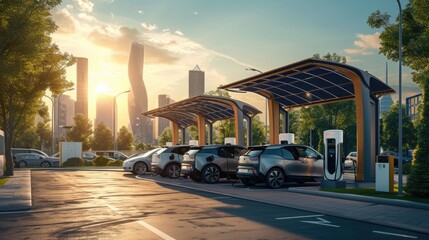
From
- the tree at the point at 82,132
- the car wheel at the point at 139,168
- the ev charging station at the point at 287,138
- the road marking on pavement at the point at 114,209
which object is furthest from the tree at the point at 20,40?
the tree at the point at 82,132

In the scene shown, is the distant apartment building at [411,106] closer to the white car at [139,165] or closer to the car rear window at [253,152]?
the white car at [139,165]

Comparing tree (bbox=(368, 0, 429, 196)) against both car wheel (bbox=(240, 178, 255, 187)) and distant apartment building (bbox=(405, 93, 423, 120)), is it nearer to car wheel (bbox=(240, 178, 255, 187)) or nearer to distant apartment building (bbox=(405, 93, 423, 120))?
car wheel (bbox=(240, 178, 255, 187))

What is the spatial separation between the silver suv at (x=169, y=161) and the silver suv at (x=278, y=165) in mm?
6710

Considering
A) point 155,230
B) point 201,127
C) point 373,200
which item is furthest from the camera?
point 201,127

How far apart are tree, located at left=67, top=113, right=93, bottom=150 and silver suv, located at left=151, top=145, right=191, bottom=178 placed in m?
63.7

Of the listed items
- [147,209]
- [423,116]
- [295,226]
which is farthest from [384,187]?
[147,209]

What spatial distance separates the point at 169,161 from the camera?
24.8 metres

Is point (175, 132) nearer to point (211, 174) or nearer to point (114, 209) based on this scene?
point (211, 174)

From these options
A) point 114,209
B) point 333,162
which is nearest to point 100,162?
Result: point 333,162

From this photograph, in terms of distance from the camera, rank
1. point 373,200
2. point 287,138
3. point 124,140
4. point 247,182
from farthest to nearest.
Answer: point 124,140, point 287,138, point 247,182, point 373,200

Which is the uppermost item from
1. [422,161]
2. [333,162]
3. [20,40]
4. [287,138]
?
[20,40]

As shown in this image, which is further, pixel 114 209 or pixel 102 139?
pixel 102 139

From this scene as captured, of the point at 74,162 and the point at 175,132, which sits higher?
the point at 175,132

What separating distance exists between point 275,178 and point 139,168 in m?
12.4
